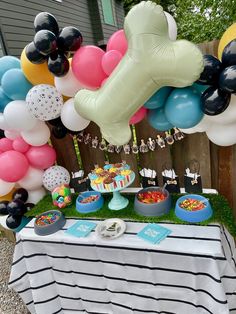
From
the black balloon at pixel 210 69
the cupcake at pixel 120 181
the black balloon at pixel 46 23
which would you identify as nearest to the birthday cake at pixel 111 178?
the cupcake at pixel 120 181

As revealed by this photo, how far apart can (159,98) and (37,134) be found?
0.95 m

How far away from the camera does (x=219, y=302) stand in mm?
1314

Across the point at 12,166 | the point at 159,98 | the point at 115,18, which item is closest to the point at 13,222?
the point at 12,166

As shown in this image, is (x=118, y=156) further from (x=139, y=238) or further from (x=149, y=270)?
(x=149, y=270)

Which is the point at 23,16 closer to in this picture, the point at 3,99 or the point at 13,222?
the point at 3,99

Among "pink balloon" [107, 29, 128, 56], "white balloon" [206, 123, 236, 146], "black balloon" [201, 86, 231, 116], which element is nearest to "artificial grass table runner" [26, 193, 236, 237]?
"white balloon" [206, 123, 236, 146]

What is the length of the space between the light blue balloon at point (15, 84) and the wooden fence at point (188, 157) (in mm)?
546

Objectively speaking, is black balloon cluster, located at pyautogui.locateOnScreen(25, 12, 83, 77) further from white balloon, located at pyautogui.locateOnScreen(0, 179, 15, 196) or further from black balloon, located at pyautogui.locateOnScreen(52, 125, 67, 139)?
white balloon, located at pyautogui.locateOnScreen(0, 179, 15, 196)

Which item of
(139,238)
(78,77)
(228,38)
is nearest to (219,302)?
(139,238)

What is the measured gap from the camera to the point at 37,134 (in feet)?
6.03

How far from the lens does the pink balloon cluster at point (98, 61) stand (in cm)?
133

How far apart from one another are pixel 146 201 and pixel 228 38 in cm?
103

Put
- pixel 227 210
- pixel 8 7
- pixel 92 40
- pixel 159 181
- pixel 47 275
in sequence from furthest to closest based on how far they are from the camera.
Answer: pixel 92 40 < pixel 8 7 < pixel 159 181 < pixel 47 275 < pixel 227 210

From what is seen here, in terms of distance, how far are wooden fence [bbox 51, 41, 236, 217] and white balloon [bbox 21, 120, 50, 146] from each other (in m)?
0.32
